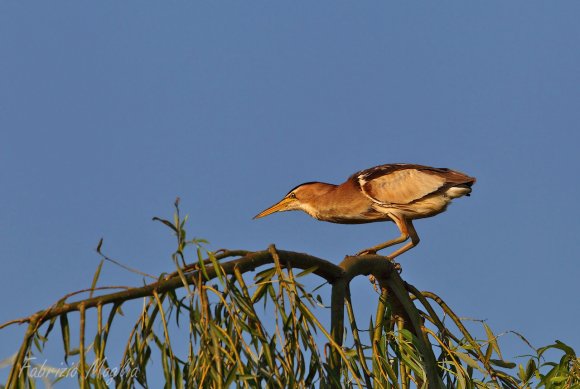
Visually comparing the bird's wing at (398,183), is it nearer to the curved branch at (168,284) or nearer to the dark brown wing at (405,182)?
the dark brown wing at (405,182)

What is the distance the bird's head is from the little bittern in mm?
69

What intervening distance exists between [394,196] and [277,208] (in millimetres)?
1732

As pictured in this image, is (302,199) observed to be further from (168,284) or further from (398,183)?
(168,284)

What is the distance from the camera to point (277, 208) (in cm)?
1067

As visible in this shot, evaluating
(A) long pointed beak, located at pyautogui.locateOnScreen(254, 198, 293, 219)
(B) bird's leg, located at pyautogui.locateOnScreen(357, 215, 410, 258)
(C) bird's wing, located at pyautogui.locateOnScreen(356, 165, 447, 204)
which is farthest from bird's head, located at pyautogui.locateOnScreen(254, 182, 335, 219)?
(B) bird's leg, located at pyautogui.locateOnScreen(357, 215, 410, 258)

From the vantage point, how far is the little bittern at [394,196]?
9.35 metres

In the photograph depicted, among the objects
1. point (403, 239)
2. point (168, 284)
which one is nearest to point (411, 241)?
point (403, 239)

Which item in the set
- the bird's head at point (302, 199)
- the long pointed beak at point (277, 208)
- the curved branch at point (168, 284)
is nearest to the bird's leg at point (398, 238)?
the bird's head at point (302, 199)

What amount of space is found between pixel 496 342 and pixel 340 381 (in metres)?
2.03

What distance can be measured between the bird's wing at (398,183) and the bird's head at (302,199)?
0.58 m

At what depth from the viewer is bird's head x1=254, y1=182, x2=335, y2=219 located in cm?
1027

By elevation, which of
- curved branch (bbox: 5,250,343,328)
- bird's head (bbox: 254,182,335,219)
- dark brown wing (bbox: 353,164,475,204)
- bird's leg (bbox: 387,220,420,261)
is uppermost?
bird's head (bbox: 254,182,335,219)

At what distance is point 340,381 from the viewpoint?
14.0 feet

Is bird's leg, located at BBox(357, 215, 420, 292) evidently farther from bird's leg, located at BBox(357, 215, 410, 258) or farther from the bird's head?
the bird's head
